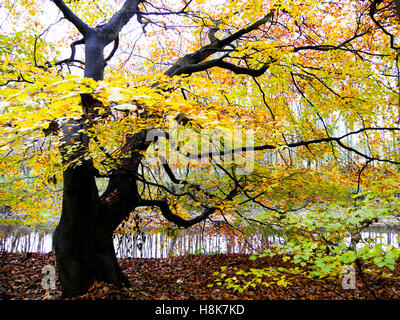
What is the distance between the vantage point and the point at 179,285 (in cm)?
509

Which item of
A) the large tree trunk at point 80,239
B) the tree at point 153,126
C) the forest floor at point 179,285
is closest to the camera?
the tree at point 153,126

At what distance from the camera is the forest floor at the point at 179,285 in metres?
4.11

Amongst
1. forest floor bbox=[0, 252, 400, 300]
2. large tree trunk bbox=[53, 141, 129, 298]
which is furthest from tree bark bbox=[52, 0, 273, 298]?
forest floor bbox=[0, 252, 400, 300]

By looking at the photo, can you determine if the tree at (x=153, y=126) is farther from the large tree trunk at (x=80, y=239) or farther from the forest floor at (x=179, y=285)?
the forest floor at (x=179, y=285)

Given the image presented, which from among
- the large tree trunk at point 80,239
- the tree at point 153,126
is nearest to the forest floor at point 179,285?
the large tree trunk at point 80,239

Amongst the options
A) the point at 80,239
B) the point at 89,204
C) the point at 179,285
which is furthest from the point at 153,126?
the point at 179,285

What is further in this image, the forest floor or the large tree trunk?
the forest floor

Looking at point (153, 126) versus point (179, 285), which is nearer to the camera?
point (153, 126)

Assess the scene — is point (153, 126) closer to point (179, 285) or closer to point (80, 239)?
point (80, 239)

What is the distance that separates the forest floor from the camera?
4.11 metres

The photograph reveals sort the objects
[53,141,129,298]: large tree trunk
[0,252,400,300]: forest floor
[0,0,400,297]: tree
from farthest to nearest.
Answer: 1. [0,252,400,300]: forest floor
2. [53,141,129,298]: large tree trunk
3. [0,0,400,297]: tree

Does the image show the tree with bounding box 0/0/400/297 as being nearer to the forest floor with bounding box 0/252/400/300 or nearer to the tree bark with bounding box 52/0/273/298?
the tree bark with bounding box 52/0/273/298
